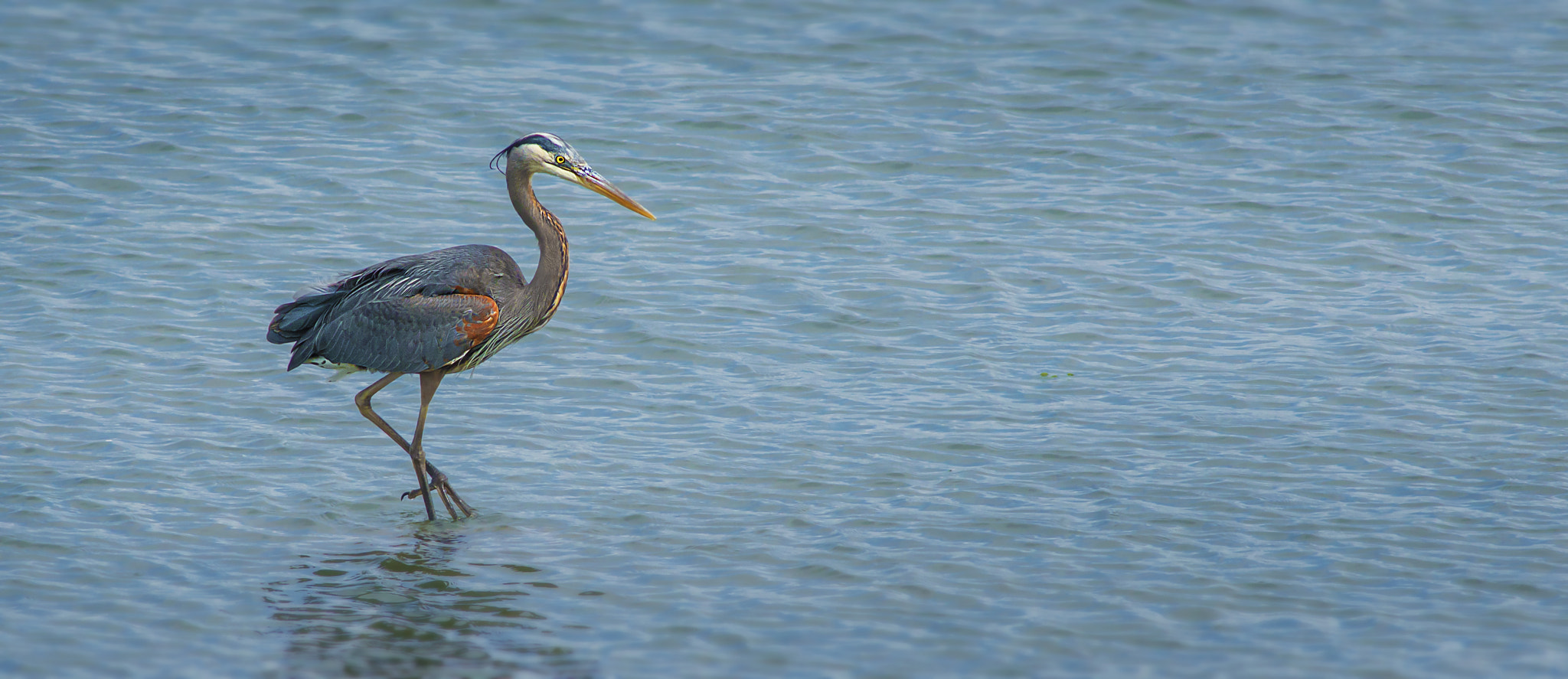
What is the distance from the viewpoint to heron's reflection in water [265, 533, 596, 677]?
581 centimetres

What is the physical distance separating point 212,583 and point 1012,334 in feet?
17.1

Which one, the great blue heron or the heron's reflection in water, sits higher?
the great blue heron

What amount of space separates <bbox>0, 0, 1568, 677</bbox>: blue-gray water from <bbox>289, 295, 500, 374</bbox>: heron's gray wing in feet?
2.42

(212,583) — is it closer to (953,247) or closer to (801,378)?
(801,378)

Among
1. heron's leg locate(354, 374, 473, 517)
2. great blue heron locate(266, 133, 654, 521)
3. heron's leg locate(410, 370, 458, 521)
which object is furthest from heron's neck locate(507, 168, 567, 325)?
heron's leg locate(354, 374, 473, 517)

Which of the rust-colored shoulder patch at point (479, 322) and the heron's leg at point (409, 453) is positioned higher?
the rust-colored shoulder patch at point (479, 322)

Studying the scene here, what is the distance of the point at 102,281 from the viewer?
10211 millimetres

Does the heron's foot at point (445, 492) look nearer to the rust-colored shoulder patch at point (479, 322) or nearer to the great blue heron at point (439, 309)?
the great blue heron at point (439, 309)

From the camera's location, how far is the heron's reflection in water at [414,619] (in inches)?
229

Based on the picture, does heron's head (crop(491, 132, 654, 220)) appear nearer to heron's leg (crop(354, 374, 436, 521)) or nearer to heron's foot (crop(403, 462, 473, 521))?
heron's leg (crop(354, 374, 436, 521))

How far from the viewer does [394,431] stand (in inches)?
299

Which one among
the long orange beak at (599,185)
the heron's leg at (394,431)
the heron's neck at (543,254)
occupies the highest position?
the long orange beak at (599,185)

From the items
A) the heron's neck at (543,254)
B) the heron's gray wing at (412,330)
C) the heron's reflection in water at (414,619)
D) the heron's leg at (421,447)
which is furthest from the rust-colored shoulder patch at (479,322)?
the heron's reflection in water at (414,619)

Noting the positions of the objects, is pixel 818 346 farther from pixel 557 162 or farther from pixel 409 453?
pixel 409 453
